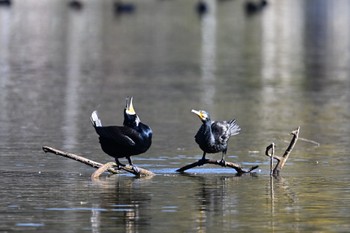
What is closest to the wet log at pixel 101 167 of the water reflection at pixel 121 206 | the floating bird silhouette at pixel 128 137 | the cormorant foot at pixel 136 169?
the cormorant foot at pixel 136 169

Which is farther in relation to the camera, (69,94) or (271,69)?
(271,69)

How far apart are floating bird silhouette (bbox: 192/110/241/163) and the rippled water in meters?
0.45

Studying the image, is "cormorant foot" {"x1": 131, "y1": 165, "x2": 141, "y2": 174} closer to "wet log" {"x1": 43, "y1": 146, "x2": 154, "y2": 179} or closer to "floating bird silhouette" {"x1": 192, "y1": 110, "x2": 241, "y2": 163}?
"wet log" {"x1": 43, "y1": 146, "x2": 154, "y2": 179}

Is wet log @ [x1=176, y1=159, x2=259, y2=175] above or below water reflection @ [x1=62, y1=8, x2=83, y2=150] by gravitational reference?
below

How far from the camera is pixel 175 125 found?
26812 mm

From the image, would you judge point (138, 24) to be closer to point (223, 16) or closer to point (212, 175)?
point (223, 16)

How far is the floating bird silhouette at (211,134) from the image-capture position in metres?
18.4

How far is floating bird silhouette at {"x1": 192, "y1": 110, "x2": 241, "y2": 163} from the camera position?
60.4ft

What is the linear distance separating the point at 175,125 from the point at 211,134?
8.34 meters

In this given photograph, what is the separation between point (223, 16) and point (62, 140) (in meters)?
76.5

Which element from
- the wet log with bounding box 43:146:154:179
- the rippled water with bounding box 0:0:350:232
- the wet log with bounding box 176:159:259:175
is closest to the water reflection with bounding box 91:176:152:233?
the rippled water with bounding box 0:0:350:232

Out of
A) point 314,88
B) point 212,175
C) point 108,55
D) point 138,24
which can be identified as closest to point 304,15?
point 138,24

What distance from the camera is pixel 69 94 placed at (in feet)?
113

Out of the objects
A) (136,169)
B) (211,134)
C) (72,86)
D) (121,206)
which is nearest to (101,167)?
(136,169)
